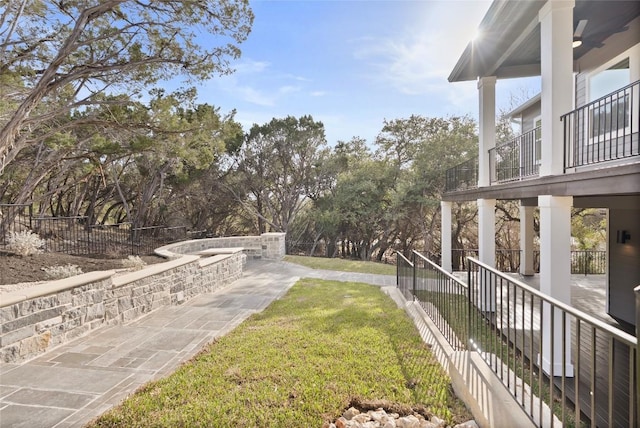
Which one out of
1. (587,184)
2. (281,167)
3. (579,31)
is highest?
(579,31)

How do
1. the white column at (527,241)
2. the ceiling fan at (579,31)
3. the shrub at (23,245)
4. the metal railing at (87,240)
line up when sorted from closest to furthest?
the ceiling fan at (579,31), the shrub at (23,245), the metal railing at (87,240), the white column at (527,241)

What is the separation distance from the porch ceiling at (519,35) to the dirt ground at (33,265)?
27.2 ft

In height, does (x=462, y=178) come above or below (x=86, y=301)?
above

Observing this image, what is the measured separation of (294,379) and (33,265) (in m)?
5.40

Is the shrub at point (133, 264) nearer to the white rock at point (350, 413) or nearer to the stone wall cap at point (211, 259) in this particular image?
the stone wall cap at point (211, 259)

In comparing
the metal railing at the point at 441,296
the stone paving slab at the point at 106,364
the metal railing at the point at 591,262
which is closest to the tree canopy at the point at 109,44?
the stone paving slab at the point at 106,364

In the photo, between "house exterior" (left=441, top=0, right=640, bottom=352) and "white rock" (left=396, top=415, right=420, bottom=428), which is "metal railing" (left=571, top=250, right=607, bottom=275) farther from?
"white rock" (left=396, top=415, right=420, bottom=428)

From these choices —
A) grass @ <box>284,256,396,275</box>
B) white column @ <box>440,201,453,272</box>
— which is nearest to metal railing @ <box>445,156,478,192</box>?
white column @ <box>440,201,453,272</box>

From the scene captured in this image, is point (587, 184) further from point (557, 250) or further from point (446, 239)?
point (446, 239)

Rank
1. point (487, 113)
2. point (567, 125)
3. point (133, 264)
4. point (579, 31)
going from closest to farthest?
1. point (567, 125)
2. point (579, 31)
3. point (133, 264)
4. point (487, 113)

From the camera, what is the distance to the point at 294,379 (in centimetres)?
325

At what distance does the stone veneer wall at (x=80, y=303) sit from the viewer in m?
3.55

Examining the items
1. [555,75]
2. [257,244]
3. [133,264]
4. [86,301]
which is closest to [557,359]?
[555,75]

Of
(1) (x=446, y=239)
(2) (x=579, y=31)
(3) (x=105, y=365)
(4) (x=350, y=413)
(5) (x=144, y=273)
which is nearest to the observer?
(4) (x=350, y=413)
